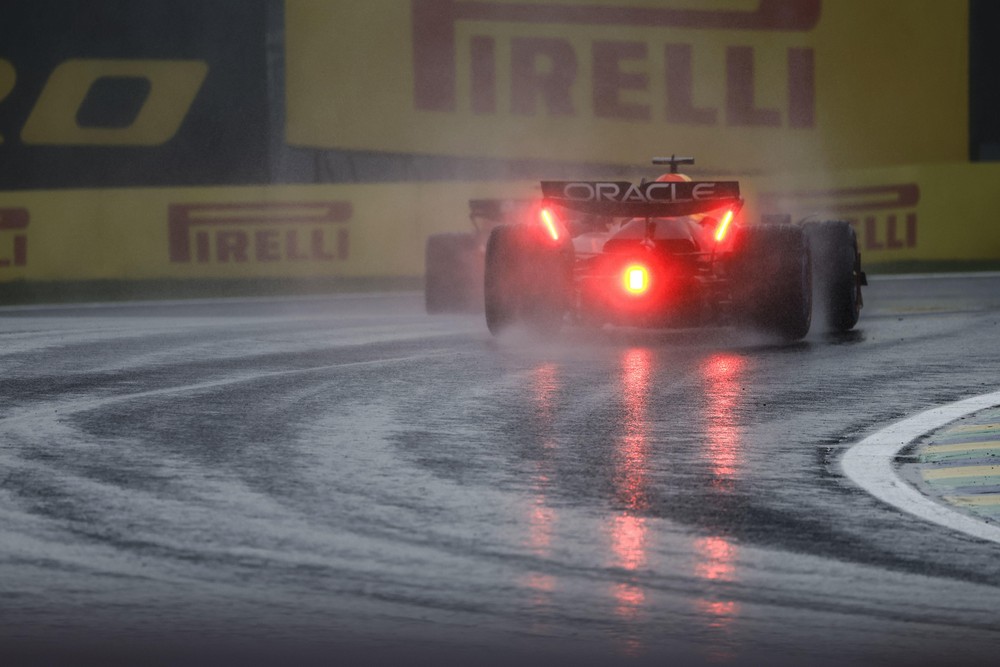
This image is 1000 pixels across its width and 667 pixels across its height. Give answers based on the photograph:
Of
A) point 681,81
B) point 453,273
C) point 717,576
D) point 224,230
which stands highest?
point 681,81

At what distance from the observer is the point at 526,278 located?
13.9 metres

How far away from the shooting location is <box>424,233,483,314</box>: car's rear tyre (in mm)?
16859

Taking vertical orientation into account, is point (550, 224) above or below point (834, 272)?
above

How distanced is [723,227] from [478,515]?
24.1 feet

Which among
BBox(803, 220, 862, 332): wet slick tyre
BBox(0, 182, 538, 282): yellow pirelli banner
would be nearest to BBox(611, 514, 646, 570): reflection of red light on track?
BBox(803, 220, 862, 332): wet slick tyre

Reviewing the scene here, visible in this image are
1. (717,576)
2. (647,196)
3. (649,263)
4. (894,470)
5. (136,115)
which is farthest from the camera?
(136,115)

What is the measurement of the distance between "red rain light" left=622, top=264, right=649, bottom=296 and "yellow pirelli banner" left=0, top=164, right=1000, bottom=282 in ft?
30.0

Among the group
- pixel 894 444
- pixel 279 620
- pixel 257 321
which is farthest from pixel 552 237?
pixel 279 620

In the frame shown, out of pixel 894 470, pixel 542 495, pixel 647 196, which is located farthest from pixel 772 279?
pixel 542 495

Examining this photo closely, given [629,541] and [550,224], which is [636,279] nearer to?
[550,224]

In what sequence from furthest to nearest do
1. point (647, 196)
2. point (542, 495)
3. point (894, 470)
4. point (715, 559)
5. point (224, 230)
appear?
point (224, 230) < point (647, 196) < point (894, 470) < point (542, 495) < point (715, 559)

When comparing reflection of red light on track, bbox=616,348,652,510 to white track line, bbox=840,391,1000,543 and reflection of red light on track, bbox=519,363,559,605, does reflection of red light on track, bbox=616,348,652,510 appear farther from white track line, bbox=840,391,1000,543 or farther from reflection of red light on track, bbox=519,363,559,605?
white track line, bbox=840,391,1000,543

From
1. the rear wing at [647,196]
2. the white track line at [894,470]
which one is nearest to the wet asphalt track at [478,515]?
the white track line at [894,470]

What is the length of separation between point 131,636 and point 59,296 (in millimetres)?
16904
